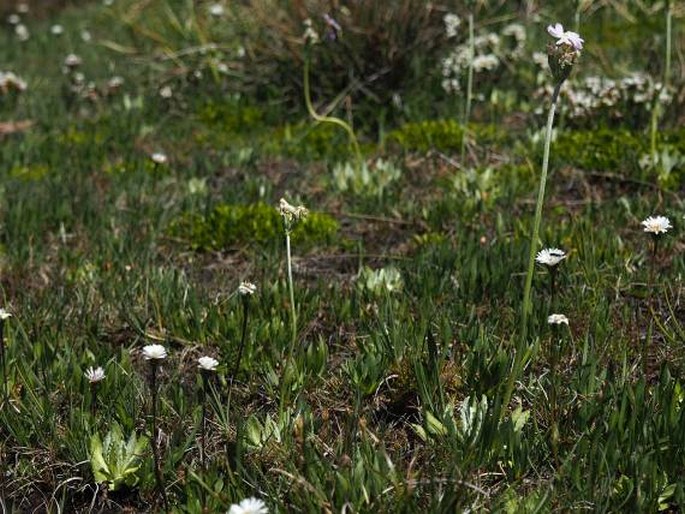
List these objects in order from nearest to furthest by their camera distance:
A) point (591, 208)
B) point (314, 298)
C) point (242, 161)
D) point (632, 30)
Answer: point (314, 298)
point (591, 208)
point (242, 161)
point (632, 30)

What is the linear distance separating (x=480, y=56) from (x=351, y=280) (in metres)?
3.38

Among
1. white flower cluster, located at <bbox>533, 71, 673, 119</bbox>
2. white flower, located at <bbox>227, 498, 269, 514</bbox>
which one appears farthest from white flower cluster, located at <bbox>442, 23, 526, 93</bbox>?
white flower, located at <bbox>227, 498, 269, 514</bbox>

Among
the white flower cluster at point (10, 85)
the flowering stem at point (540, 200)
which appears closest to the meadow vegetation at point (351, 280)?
the flowering stem at point (540, 200)

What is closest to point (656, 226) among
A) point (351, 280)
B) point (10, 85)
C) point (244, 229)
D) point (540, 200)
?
point (540, 200)

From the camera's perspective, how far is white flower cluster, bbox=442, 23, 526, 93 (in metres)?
6.47

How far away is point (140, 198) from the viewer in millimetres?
5242

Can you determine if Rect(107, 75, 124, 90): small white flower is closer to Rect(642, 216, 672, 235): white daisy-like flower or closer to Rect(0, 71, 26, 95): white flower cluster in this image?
Rect(0, 71, 26, 95): white flower cluster

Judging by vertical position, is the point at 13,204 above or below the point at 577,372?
below

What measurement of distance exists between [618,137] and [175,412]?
3472 millimetres

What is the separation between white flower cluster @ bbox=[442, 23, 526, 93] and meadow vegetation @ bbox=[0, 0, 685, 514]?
0.04m

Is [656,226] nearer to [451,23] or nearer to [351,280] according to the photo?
[351,280]

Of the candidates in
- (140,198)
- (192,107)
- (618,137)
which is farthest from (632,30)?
(140,198)

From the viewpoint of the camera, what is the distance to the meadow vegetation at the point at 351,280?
2.56 metres

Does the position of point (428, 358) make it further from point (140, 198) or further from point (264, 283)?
point (140, 198)
